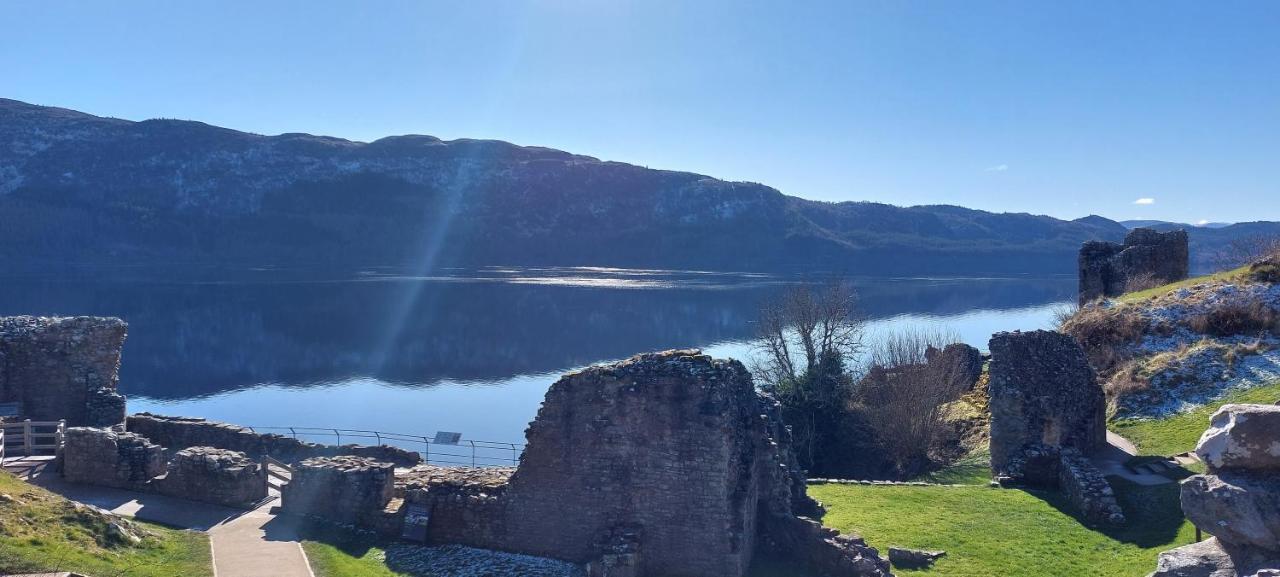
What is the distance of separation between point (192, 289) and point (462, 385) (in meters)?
76.5

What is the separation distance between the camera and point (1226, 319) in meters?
30.1

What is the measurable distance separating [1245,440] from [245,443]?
78.5 feet

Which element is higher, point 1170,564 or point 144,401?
point 1170,564

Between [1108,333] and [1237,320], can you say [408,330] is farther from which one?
[1237,320]

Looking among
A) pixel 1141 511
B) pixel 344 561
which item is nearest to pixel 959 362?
pixel 1141 511

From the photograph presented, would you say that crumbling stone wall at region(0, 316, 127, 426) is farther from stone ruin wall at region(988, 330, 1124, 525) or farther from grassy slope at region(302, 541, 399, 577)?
stone ruin wall at region(988, 330, 1124, 525)

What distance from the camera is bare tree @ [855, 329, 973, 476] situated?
31.8 m

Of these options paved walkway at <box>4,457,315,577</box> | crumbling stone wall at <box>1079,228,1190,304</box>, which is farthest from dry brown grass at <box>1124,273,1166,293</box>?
paved walkway at <box>4,457,315,577</box>

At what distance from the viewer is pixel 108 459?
63.4ft

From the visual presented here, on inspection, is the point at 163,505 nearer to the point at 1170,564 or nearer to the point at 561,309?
the point at 1170,564

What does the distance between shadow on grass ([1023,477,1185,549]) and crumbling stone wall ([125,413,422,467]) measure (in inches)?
683

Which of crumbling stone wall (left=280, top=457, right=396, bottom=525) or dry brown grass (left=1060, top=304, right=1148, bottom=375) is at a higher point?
dry brown grass (left=1060, top=304, right=1148, bottom=375)

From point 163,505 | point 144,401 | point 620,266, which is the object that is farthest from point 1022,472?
point 620,266

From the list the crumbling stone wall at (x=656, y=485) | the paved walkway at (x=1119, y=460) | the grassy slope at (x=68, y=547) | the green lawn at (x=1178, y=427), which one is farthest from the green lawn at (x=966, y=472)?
the grassy slope at (x=68, y=547)
